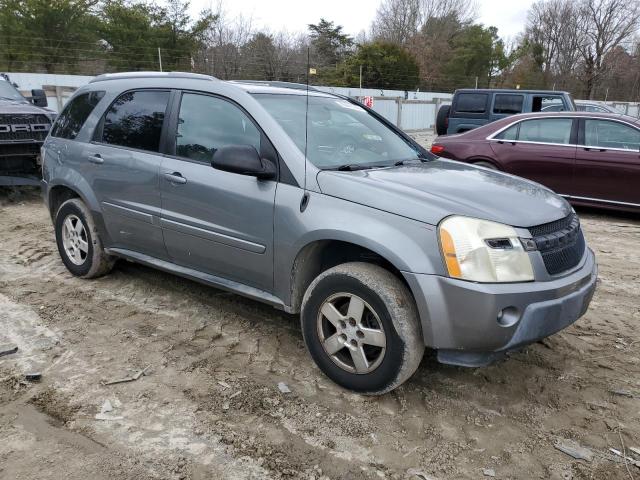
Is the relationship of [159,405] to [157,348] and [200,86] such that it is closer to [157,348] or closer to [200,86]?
[157,348]

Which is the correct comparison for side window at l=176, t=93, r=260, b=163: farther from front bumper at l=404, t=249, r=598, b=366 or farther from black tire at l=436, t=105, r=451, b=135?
black tire at l=436, t=105, r=451, b=135

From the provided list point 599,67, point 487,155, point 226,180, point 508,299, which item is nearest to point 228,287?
A: point 226,180

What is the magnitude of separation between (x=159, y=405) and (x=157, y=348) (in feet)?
2.38

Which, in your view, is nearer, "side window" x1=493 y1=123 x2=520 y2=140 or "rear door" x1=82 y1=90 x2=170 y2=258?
"rear door" x1=82 y1=90 x2=170 y2=258

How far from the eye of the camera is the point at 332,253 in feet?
11.0

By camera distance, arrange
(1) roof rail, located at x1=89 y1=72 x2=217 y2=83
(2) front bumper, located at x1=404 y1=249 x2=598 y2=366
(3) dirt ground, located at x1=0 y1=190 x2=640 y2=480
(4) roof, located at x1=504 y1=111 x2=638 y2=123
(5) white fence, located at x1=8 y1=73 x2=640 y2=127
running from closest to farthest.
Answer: (3) dirt ground, located at x1=0 y1=190 x2=640 y2=480
(2) front bumper, located at x1=404 y1=249 x2=598 y2=366
(1) roof rail, located at x1=89 y1=72 x2=217 y2=83
(4) roof, located at x1=504 y1=111 x2=638 y2=123
(5) white fence, located at x1=8 y1=73 x2=640 y2=127

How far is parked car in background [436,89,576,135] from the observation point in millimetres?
11938

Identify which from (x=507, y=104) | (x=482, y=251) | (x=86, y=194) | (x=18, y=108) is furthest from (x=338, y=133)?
(x=507, y=104)

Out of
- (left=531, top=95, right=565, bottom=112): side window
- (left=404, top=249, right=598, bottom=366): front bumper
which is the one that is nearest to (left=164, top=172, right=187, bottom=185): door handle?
(left=404, top=249, right=598, bottom=366): front bumper

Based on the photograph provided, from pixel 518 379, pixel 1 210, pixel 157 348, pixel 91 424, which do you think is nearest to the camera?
pixel 91 424

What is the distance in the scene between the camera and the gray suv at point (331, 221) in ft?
8.96

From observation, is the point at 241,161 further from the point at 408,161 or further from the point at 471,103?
the point at 471,103

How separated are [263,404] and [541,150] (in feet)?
20.9

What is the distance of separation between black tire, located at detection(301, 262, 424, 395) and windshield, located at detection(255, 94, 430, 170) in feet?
2.50
